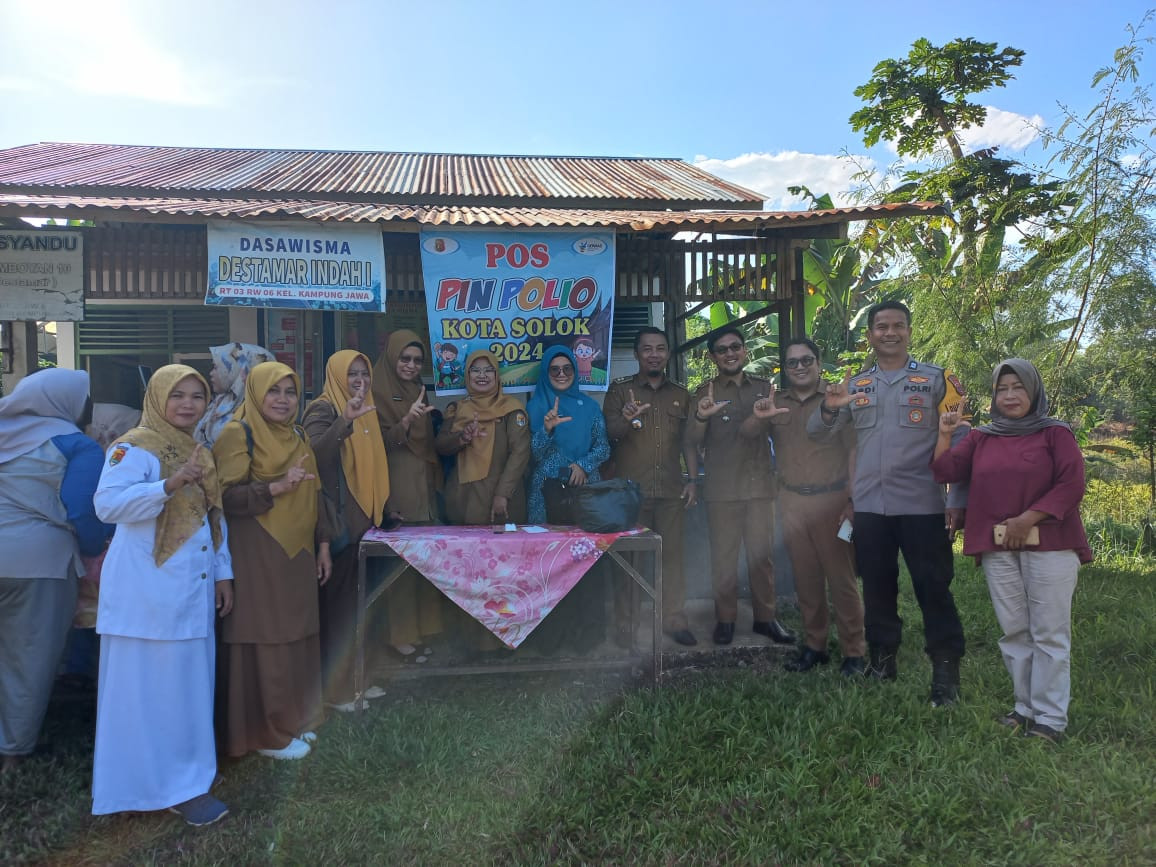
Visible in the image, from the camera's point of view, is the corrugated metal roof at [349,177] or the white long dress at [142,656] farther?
the corrugated metal roof at [349,177]

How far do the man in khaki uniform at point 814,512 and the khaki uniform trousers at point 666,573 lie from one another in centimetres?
68

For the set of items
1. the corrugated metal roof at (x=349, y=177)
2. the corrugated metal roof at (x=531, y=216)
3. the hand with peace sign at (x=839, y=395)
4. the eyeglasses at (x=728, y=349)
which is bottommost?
the hand with peace sign at (x=839, y=395)

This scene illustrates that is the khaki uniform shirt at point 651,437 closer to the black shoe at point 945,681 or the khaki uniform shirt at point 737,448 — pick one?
the khaki uniform shirt at point 737,448

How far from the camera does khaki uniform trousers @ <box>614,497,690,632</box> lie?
436cm

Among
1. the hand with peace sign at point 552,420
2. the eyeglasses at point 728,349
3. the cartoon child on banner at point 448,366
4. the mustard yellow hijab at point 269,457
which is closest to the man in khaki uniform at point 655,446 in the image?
the eyeglasses at point 728,349

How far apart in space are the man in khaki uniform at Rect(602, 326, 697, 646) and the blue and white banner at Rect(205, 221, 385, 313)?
5.41 feet

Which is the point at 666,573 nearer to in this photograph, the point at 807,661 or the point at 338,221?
the point at 807,661

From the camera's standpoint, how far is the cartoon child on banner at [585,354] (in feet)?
15.1

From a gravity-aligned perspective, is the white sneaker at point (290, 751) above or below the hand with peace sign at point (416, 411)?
→ below

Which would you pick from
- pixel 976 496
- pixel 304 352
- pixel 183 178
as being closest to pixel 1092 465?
pixel 976 496

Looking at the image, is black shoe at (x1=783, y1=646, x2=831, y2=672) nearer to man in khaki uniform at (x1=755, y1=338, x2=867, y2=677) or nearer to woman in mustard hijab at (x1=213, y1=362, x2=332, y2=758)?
man in khaki uniform at (x1=755, y1=338, x2=867, y2=677)

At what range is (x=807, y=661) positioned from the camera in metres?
3.94

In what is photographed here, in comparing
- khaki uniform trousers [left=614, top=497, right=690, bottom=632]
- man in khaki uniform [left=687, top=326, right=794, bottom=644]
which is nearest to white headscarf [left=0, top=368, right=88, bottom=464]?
khaki uniform trousers [left=614, top=497, right=690, bottom=632]

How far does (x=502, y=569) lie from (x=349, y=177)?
5424mm
